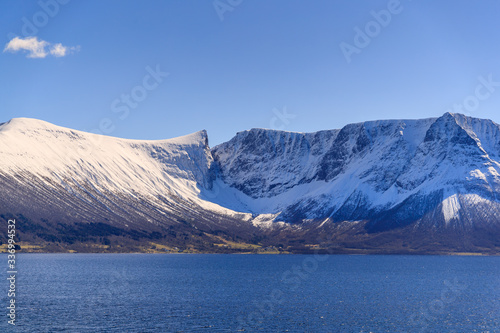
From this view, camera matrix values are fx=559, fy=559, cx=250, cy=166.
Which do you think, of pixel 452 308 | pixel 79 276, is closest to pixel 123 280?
pixel 79 276

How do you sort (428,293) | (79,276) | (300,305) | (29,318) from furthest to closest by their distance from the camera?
(79,276)
(428,293)
(300,305)
(29,318)

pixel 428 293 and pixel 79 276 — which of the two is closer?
pixel 428 293

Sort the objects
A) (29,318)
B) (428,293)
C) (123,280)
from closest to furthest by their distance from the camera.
→ (29,318) < (428,293) < (123,280)

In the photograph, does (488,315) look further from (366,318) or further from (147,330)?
(147,330)

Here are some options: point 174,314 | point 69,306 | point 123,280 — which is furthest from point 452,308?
point 123,280

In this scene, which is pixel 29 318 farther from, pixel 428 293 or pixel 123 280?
pixel 428 293

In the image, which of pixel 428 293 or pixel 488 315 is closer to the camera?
pixel 488 315

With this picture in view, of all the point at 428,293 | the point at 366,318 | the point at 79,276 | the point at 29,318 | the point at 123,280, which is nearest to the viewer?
the point at 29,318

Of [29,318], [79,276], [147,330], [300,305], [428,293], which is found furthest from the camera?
[79,276]
